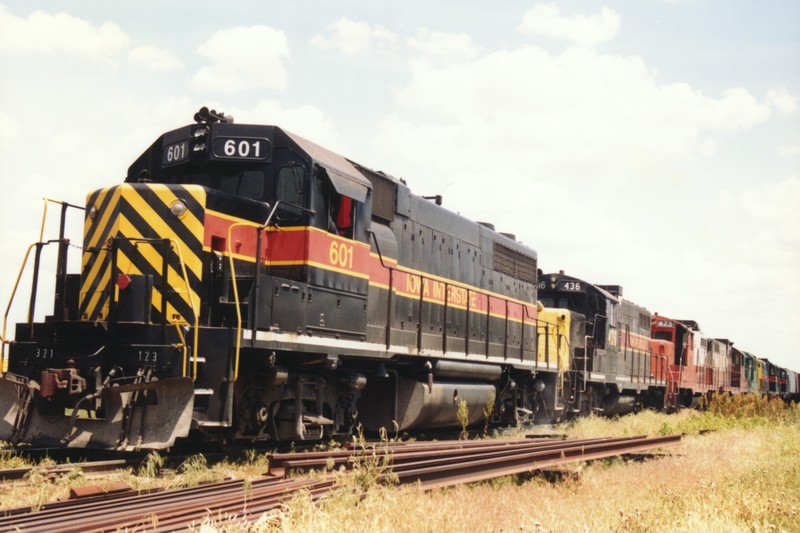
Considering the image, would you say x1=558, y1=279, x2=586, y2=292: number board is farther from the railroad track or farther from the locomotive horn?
the locomotive horn

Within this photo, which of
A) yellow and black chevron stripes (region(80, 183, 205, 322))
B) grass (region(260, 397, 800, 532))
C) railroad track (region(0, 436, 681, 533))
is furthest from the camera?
yellow and black chevron stripes (region(80, 183, 205, 322))

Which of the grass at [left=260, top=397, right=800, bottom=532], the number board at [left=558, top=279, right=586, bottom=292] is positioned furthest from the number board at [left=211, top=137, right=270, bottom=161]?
the number board at [left=558, top=279, right=586, bottom=292]

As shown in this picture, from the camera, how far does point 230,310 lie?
8484mm

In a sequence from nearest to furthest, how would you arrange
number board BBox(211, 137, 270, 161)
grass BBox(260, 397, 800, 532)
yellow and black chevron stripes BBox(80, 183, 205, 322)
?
1. grass BBox(260, 397, 800, 532)
2. yellow and black chevron stripes BBox(80, 183, 205, 322)
3. number board BBox(211, 137, 270, 161)

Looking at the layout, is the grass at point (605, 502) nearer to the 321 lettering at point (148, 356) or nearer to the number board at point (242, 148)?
the 321 lettering at point (148, 356)

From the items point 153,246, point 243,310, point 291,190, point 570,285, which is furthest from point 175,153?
point 570,285

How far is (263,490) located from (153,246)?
340 centimetres

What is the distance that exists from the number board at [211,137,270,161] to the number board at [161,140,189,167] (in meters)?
0.41

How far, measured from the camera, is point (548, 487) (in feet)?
25.3

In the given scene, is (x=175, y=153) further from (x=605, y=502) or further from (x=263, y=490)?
(x=605, y=502)

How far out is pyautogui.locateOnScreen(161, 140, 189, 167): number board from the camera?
955cm

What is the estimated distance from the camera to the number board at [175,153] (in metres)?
9.55

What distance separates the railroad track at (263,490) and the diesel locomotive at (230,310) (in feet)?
3.91

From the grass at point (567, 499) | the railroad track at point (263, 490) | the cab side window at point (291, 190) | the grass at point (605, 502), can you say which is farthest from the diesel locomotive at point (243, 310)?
the grass at point (605, 502)
